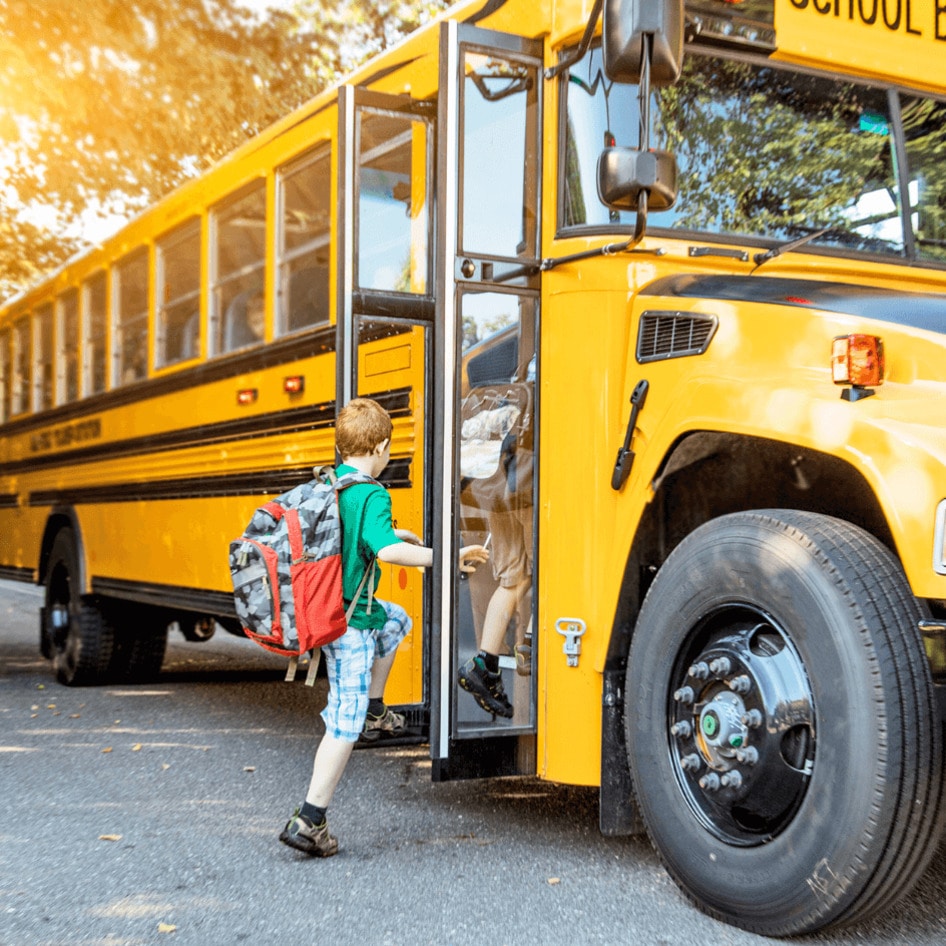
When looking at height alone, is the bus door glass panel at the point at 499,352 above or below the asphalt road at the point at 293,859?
above

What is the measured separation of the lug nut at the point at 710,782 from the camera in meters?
3.21

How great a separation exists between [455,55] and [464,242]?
54cm

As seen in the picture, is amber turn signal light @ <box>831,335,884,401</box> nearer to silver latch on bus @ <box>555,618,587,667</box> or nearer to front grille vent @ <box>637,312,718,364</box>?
front grille vent @ <box>637,312,718,364</box>

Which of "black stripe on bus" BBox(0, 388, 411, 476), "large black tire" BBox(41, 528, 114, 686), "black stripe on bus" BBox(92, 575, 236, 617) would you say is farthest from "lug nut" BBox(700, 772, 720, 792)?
"large black tire" BBox(41, 528, 114, 686)

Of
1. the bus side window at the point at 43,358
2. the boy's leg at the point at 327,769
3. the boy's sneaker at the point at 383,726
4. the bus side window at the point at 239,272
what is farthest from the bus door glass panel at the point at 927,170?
the bus side window at the point at 43,358

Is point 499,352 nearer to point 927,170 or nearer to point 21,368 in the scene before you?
point 927,170

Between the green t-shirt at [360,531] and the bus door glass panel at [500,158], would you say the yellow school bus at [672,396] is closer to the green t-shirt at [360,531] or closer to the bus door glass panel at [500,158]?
the bus door glass panel at [500,158]

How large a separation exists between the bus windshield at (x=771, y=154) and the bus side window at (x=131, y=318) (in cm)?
379

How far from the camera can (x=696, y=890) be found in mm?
3242

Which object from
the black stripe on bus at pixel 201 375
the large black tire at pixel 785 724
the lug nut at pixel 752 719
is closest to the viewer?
the large black tire at pixel 785 724

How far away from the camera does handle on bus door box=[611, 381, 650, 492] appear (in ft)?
11.9

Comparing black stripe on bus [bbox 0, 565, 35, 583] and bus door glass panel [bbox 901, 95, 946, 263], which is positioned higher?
bus door glass panel [bbox 901, 95, 946, 263]

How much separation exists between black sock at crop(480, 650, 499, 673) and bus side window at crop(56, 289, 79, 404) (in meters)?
4.95

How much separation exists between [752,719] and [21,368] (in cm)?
750
